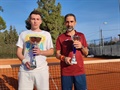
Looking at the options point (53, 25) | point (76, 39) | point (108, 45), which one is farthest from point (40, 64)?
point (53, 25)

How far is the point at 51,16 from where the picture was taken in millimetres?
39875

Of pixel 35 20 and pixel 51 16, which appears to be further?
pixel 51 16

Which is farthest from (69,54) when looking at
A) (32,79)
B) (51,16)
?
(51,16)

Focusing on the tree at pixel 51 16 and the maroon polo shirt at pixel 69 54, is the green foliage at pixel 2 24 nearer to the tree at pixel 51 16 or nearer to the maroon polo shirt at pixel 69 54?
the tree at pixel 51 16

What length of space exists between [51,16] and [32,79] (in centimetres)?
3723

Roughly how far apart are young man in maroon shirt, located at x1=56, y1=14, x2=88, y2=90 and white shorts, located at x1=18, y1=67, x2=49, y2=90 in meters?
0.36

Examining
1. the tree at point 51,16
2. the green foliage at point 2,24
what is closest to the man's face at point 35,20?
the tree at point 51,16

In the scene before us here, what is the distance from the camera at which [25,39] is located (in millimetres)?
3199

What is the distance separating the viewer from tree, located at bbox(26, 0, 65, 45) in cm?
3934

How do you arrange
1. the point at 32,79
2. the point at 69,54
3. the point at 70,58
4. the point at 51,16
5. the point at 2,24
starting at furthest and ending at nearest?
the point at 2,24 → the point at 51,16 → the point at 69,54 → the point at 70,58 → the point at 32,79

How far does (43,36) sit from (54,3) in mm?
38490

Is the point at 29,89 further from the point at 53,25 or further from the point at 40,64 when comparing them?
the point at 53,25

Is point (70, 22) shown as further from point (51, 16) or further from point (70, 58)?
point (51, 16)

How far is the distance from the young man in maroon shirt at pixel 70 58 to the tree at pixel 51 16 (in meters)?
35.5
